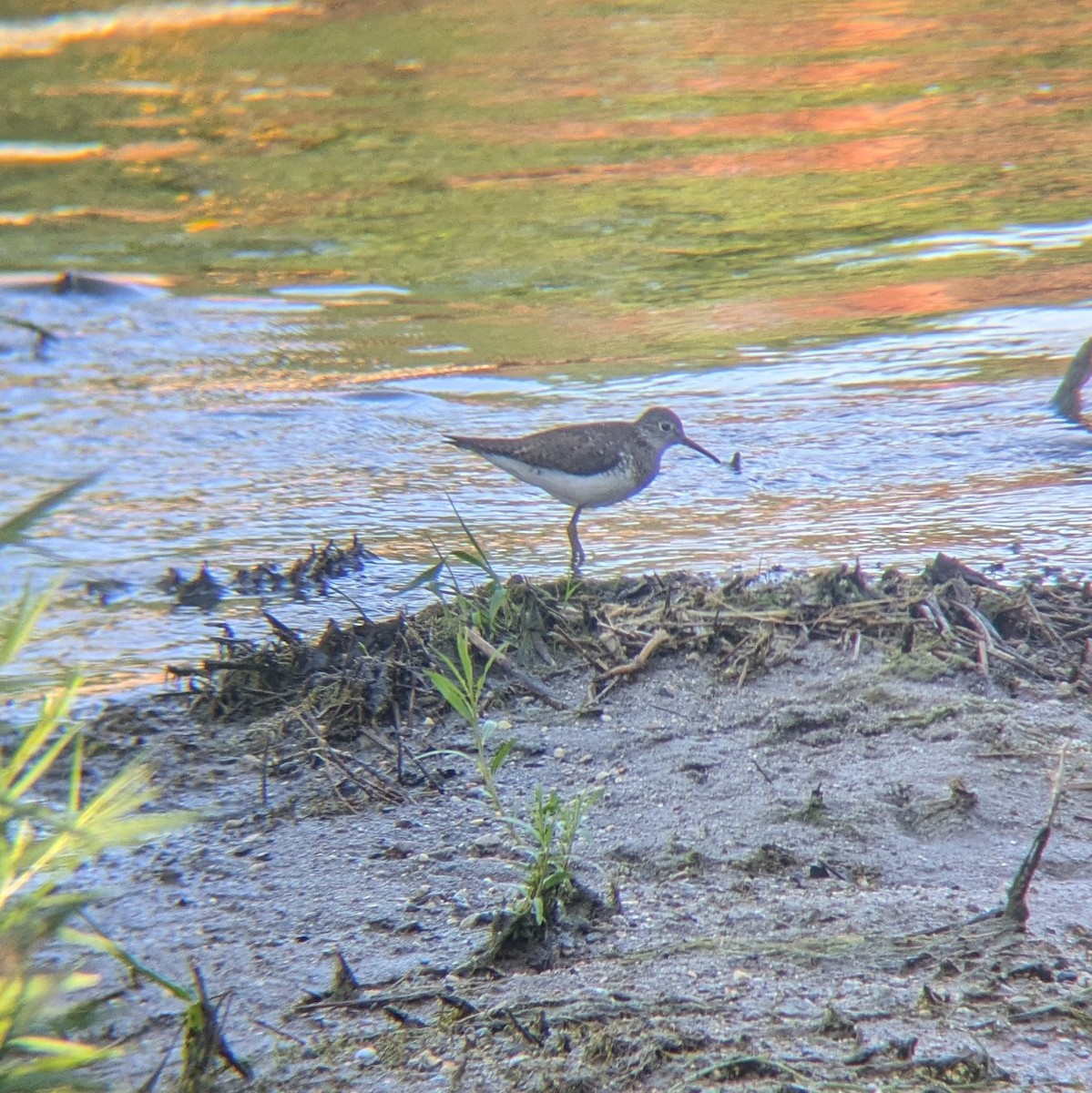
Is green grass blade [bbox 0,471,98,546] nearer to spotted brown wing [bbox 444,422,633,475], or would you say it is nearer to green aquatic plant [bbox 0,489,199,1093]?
green aquatic plant [bbox 0,489,199,1093]

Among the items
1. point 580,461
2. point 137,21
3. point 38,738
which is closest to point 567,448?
A: point 580,461

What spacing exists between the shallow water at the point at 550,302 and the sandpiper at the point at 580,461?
0.90 ft

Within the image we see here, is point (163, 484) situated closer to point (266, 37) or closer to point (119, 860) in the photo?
point (119, 860)

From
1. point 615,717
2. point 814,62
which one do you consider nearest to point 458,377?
point 615,717

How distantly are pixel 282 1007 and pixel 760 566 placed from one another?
10.4ft

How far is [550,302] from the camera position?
10.7m

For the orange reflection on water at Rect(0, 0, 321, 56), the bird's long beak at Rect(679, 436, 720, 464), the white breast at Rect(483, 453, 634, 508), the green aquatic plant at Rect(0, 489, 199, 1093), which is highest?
the orange reflection on water at Rect(0, 0, 321, 56)

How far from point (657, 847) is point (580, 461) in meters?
3.16

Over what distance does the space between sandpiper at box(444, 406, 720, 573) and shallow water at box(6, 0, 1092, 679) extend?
28cm

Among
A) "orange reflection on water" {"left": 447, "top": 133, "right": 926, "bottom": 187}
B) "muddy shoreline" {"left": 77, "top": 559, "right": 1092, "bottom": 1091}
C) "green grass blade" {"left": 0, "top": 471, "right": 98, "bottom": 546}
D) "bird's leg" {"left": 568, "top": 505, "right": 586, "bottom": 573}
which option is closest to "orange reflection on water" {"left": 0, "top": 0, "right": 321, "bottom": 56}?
"orange reflection on water" {"left": 447, "top": 133, "right": 926, "bottom": 187}

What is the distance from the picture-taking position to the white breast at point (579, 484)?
20.4 feet

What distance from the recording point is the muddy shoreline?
7.98 feet

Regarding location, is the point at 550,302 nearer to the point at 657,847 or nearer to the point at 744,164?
the point at 744,164

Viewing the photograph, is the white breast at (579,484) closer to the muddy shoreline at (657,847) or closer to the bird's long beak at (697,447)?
the bird's long beak at (697,447)
